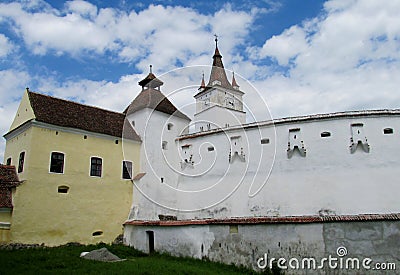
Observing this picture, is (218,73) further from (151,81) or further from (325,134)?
(325,134)

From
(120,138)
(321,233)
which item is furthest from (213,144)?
(321,233)

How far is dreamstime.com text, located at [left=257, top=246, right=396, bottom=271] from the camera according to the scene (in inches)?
376

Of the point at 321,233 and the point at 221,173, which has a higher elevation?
the point at 221,173

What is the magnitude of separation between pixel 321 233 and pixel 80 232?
33.9 feet

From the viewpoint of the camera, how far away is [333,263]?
9945 mm

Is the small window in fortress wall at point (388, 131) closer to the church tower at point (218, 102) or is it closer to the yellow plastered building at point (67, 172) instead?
the yellow plastered building at point (67, 172)

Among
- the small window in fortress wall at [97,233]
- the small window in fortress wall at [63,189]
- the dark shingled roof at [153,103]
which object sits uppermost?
the dark shingled roof at [153,103]

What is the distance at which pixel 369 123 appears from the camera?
15.6 metres

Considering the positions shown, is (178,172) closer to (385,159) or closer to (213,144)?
(213,144)

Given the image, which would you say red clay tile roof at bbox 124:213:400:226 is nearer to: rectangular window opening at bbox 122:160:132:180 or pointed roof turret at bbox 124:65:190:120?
rectangular window opening at bbox 122:160:132:180

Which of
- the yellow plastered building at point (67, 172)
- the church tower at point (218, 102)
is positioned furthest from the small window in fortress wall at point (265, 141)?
the church tower at point (218, 102)

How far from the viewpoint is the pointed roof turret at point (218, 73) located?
113ft

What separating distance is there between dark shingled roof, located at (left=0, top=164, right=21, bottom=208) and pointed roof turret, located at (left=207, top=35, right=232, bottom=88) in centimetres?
2267

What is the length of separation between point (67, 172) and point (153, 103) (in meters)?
6.40
